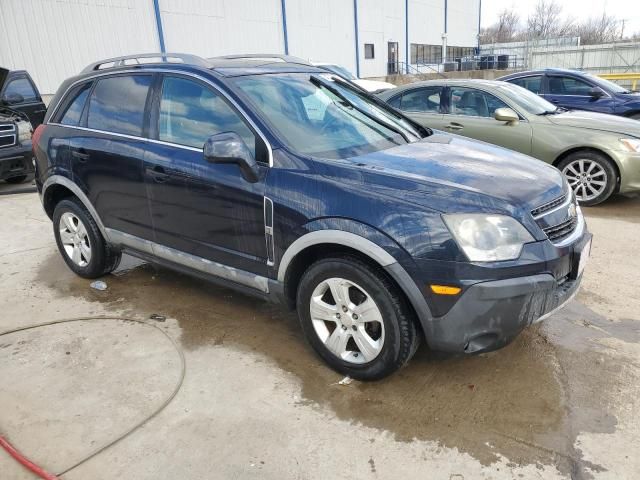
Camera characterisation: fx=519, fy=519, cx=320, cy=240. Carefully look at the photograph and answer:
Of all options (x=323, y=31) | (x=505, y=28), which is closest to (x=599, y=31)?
(x=505, y=28)

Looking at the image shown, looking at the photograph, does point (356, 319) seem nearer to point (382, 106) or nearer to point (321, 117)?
point (321, 117)

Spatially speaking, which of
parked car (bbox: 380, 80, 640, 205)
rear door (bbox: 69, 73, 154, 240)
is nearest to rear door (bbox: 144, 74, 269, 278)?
rear door (bbox: 69, 73, 154, 240)

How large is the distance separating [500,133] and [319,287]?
4.70 metres

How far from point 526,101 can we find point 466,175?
471 centimetres

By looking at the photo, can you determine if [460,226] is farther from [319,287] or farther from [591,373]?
[591,373]

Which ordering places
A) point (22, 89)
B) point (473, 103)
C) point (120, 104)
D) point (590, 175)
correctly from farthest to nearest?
point (22, 89) < point (473, 103) < point (590, 175) < point (120, 104)

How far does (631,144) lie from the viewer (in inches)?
235

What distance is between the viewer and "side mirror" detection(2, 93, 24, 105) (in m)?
9.52

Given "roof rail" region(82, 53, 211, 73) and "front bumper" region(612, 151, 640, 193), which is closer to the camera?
"roof rail" region(82, 53, 211, 73)

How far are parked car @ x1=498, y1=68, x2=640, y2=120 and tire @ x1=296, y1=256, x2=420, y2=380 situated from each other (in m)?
7.93

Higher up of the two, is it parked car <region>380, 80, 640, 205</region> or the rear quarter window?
the rear quarter window

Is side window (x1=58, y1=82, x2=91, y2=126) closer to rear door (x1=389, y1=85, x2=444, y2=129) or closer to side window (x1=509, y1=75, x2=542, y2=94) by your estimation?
rear door (x1=389, y1=85, x2=444, y2=129)

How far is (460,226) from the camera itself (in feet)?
8.13

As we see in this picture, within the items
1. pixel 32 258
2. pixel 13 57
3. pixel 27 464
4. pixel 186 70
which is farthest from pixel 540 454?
pixel 13 57
